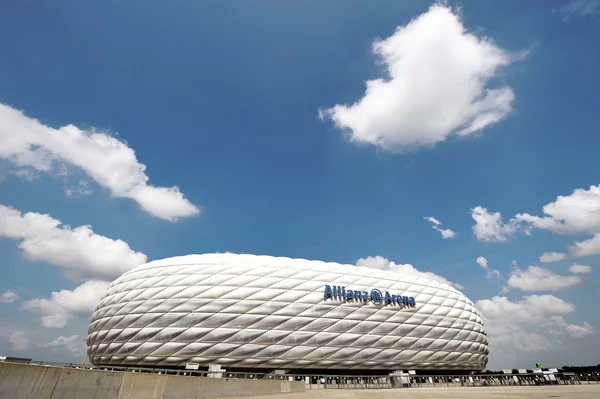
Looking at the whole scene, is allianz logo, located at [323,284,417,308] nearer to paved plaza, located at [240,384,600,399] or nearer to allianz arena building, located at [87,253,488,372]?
allianz arena building, located at [87,253,488,372]

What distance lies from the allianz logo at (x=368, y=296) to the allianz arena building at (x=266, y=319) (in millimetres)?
116

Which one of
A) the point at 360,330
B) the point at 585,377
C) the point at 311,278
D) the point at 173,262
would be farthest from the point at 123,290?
the point at 585,377

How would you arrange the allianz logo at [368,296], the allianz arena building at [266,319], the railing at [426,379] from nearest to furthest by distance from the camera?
1. the railing at [426,379]
2. the allianz arena building at [266,319]
3. the allianz logo at [368,296]

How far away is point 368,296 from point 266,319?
12629mm

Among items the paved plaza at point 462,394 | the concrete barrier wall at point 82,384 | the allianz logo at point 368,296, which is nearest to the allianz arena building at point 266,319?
the allianz logo at point 368,296

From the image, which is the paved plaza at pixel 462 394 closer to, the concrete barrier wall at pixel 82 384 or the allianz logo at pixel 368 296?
the concrete barrier wall at pixel 82 384

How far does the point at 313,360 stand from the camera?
106 ft

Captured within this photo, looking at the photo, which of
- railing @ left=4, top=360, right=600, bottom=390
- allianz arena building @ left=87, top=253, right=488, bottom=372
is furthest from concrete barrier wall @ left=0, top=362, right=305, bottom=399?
railing @ left=4, top=360, right=600, bottom=390

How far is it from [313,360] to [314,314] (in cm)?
460

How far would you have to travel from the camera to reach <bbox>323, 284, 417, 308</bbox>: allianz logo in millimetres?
35312

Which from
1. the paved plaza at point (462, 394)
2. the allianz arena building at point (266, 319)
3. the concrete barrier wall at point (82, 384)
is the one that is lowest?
the paved plaza at point (462, 394)

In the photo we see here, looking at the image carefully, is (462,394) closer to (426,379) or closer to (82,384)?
(82,384)

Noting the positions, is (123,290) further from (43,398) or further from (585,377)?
(585,377)

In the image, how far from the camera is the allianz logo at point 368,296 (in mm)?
35312
